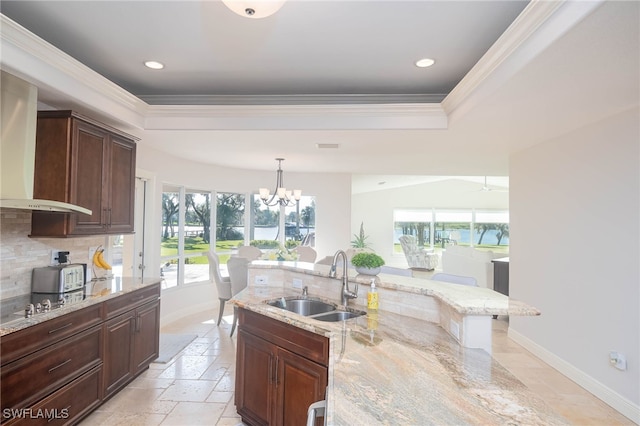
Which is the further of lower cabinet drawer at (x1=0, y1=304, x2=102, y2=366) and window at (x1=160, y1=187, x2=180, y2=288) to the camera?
window at (x1=160, y1=187, x2=180, y2=288)

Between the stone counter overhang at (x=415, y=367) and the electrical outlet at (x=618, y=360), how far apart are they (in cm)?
186

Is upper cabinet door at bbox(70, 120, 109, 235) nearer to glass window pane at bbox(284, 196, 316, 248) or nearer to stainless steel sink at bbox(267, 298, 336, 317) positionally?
stainless steel sink at bbox(267, 298, 336, 317)

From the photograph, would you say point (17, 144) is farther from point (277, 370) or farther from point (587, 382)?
point (587, 382)

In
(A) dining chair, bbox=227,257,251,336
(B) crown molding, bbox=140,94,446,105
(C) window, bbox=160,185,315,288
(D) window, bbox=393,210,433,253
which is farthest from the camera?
(D) window, bbox=393,210,433,253

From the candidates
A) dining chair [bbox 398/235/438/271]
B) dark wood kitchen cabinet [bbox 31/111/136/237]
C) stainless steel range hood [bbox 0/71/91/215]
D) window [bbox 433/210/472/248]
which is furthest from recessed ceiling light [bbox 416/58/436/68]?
window [bbox 433/210/472/248]

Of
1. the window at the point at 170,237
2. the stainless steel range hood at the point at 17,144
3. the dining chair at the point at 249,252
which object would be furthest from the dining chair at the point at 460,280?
the window at the point at 170,237

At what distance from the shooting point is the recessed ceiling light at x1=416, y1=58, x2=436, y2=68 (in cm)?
284

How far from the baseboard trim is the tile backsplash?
4.87 metres

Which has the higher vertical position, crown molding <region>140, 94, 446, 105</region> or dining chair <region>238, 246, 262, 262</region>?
crown molding <region>140, 94, 446, 105</region>

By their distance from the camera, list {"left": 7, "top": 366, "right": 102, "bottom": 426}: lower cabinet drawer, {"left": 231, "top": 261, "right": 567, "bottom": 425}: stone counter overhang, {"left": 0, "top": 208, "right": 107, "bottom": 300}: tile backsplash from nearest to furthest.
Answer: {"left": 231, "top": 261, "right": 567, "bottom": 425}: stone counter overhang → {"left": 7, "top": 366, "right": 102, "bottom": 426}: lower cabinet drawer → {"left": 0, "top": 208, "right": 107, "bottom": 300}: tile backsplash

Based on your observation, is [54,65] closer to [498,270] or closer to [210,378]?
[210,378]

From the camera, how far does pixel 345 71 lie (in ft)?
10.0

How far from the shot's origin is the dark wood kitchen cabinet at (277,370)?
1.89m

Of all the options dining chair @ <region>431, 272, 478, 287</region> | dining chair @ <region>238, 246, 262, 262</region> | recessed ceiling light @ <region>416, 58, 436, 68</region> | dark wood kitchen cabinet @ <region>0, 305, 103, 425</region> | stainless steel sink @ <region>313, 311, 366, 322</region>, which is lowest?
dark wood kitchen cabinet @ <region>0, 305, 103, 425</region>
